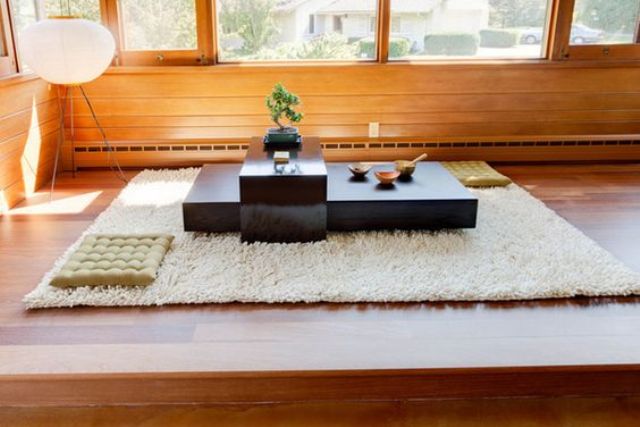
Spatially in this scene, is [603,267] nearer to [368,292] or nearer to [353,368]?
[368,292]

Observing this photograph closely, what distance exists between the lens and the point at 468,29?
14.5 feet

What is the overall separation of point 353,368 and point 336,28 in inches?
116

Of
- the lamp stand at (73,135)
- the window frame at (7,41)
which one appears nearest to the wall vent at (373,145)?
the lamp stand at (73,135)

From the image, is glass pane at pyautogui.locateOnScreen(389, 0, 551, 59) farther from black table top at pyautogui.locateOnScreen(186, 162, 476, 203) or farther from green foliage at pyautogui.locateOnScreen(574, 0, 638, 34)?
black table top at pyautogui.locateOnScreen(186, 162, 476, 203)

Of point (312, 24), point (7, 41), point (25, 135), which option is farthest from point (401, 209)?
point (7, 41)

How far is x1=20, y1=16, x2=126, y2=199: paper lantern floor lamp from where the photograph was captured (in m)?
3.35

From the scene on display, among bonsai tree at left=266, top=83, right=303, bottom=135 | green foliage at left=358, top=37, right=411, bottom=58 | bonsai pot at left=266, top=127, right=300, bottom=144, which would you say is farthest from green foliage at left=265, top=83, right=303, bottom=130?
green foliage at left=358, top=37, right=411, bottom=58

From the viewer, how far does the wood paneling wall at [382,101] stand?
4312 millimetres

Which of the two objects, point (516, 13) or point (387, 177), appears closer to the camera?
point (387, 177)

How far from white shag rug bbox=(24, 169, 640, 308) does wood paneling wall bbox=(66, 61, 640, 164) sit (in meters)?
1.16

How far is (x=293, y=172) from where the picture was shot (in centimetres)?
301

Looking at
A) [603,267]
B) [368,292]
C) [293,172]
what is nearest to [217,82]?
[293,172]

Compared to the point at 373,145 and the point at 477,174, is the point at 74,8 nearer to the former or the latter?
the point at 373,145

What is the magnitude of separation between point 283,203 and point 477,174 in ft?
5.49
